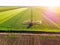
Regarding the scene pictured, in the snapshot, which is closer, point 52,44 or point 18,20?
point 52,44

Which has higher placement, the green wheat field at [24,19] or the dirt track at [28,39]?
the green wheat field at [24,19]

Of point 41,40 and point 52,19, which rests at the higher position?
point 52,19

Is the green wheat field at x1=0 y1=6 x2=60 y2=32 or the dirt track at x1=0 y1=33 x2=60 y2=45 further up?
the green wheat field at x1=0 y1=6 x2=60 y2=32

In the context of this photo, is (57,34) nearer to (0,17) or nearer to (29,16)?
(29,16)

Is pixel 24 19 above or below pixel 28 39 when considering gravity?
above
